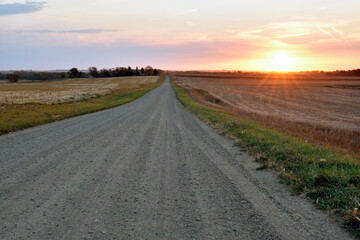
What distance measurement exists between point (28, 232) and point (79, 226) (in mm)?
689

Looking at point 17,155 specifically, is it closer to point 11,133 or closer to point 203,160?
point 11,133

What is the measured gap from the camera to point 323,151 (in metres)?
7.48

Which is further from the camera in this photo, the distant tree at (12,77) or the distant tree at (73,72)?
the distant tree at (73,72)

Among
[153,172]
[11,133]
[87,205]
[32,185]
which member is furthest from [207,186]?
[11,133]

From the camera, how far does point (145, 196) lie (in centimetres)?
505

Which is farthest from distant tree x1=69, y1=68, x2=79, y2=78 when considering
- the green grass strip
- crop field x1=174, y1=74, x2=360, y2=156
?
the green grass strip

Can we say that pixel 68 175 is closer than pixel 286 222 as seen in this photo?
No

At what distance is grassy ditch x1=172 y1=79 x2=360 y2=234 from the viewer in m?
4.67

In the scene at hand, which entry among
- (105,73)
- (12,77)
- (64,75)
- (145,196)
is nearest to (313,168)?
(145,196)

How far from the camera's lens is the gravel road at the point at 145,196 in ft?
12.7

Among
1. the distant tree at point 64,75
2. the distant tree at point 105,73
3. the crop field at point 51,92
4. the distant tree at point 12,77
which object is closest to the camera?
the crop field at point 51,92

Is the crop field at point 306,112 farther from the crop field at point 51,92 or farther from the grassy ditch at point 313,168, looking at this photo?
the crop field at point 51,92

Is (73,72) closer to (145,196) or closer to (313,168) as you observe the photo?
(145,196)

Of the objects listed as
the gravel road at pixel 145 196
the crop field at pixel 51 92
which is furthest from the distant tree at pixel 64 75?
the gravel road at pixel 145 196
